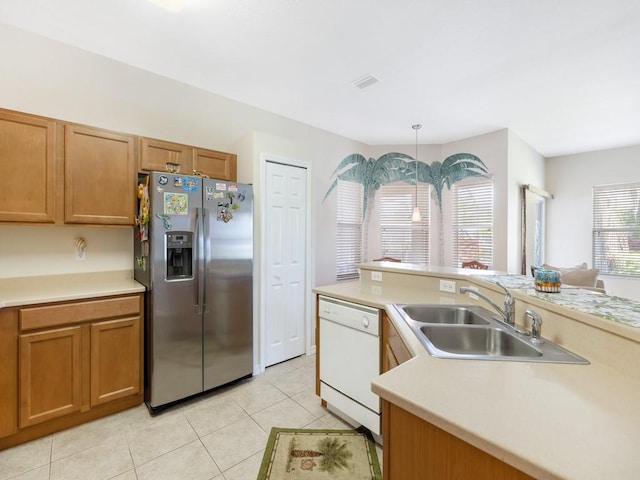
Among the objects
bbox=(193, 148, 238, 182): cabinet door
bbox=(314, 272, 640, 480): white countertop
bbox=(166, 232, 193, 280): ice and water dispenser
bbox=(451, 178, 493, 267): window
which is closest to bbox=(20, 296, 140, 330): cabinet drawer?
bbox=(166, 232, 193, 280): ice and water dispenser

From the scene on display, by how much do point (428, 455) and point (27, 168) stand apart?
284 cm

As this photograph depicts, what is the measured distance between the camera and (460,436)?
72cm

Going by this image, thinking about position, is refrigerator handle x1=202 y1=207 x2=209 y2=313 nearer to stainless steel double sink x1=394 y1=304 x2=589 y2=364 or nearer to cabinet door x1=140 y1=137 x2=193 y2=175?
cabinet door x1=140 y1=137 x2=193 y2=175

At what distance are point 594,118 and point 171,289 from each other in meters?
5.16

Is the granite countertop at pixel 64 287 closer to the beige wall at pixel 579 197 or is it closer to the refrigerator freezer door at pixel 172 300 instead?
the refrigerator freezer door at pixel 172 300

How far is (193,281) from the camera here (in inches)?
96.6

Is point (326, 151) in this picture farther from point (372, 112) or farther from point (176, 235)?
point (176, 235)

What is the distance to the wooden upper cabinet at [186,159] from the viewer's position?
258cm

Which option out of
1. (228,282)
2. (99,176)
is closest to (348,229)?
(228,282)

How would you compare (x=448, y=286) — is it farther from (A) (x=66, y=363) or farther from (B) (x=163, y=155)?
(A) (x=66, y=363)

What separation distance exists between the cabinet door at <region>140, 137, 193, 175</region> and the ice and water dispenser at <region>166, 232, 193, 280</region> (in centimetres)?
65

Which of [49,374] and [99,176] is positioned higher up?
[99,176]

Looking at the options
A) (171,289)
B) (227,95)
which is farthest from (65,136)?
(227,95)

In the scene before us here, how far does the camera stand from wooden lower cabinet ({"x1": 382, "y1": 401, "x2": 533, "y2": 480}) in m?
0.71
